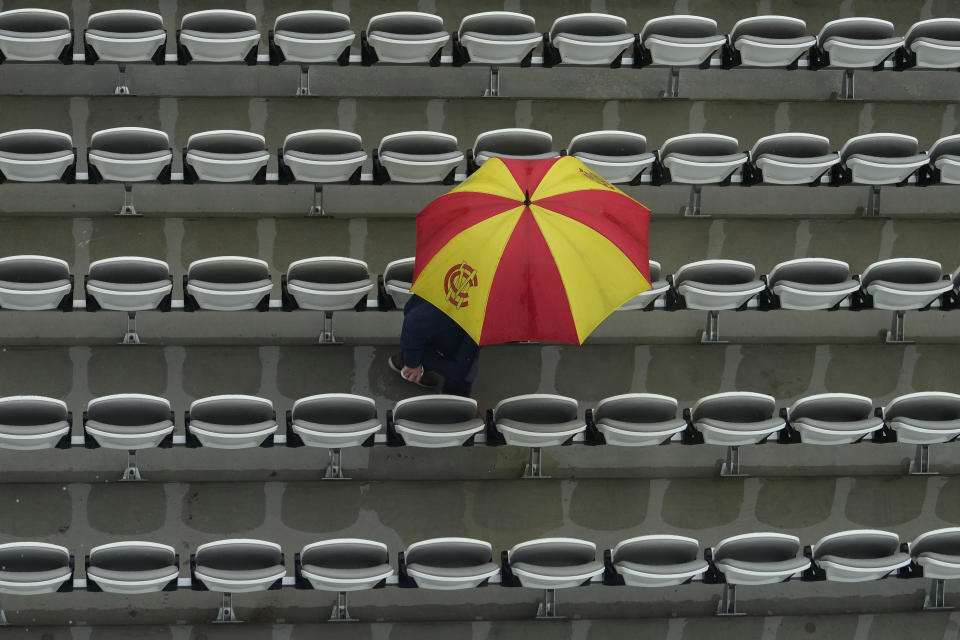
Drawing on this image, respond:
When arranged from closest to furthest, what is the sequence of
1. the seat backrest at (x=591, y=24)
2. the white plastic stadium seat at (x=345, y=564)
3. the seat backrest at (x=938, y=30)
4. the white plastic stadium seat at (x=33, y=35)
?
the white plastic stadium seat at (x=345, y=564), the white plastic stadium seat at (x=33, y=35), the seat backrest at (x=591, y=24), the seat backrest at (x=938, y=30)

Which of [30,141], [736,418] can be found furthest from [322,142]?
[736,418]

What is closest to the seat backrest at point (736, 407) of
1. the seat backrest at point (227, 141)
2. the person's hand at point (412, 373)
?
the person's hand at point (412, 373)

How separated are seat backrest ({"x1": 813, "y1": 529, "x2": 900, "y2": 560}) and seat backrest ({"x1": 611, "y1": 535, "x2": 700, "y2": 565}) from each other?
2.84 feet

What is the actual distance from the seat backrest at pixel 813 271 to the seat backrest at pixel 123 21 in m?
5.14

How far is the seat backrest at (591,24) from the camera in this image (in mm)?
9203

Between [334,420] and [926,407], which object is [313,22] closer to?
[334,420]

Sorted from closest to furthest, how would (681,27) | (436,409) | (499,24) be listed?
(436,409)
(499,24)
(681,27)

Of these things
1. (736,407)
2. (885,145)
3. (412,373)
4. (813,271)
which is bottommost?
(736,407)

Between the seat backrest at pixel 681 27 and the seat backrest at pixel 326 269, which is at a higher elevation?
the seat backrest at pixel 681 27

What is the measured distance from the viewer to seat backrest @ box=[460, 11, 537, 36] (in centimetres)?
911

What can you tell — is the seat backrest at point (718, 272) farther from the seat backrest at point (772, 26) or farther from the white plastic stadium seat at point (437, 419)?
the seat backrest at point (772, 26)

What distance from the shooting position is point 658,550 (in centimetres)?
723

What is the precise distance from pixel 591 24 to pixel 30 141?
172 inches

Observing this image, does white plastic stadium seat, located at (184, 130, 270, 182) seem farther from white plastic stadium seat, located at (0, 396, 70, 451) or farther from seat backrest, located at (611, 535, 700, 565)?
seat backrest, located at (611, 535, 700, 565)
